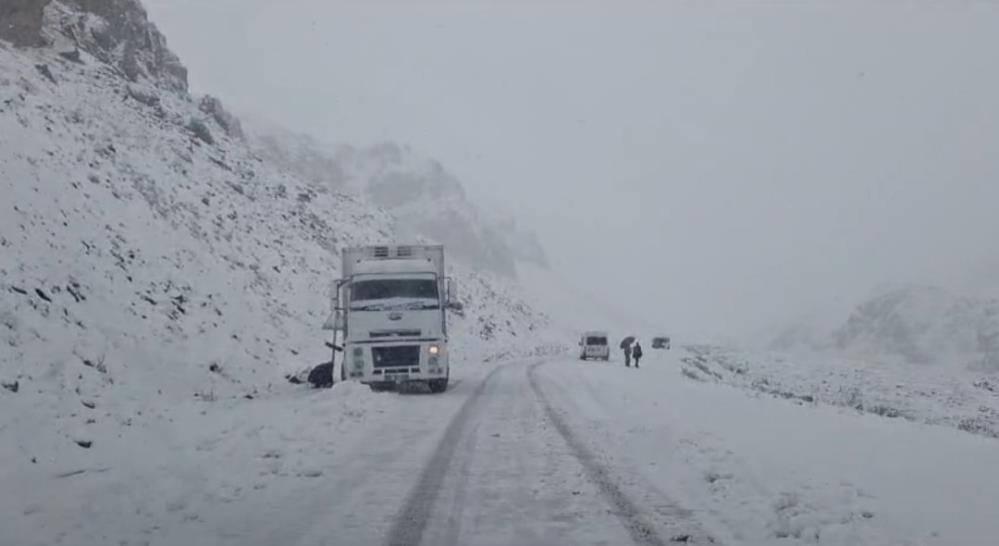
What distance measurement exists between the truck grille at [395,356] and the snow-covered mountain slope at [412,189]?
11388cm

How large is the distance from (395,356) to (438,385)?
1.65 meters

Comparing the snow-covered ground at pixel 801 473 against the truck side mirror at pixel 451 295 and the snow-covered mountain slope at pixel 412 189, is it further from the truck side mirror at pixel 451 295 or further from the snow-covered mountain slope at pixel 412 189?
the snow-covered mountain slope at pixel 412 189

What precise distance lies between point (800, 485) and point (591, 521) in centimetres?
291

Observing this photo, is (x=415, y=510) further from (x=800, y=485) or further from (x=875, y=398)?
(x=875, y=398)

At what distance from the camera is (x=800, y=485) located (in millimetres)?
9500

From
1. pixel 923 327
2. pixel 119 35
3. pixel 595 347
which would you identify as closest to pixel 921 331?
pixel 923 327

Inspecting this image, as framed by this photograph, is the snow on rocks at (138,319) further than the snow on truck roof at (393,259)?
No

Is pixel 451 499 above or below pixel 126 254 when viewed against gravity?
below

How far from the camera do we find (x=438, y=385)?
2316cm

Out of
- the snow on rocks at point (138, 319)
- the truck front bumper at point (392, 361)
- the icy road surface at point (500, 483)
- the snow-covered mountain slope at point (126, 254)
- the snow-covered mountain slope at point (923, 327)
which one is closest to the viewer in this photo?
the icy road surface at point (500, 483)

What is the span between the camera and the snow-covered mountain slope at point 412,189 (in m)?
140

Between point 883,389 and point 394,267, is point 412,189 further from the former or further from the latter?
point 394,267

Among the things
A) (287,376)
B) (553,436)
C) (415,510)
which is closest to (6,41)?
(287,376)

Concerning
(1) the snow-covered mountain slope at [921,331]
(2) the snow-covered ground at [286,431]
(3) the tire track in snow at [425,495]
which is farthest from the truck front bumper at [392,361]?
(1) the snow-covered mountain slope at [921,331]
